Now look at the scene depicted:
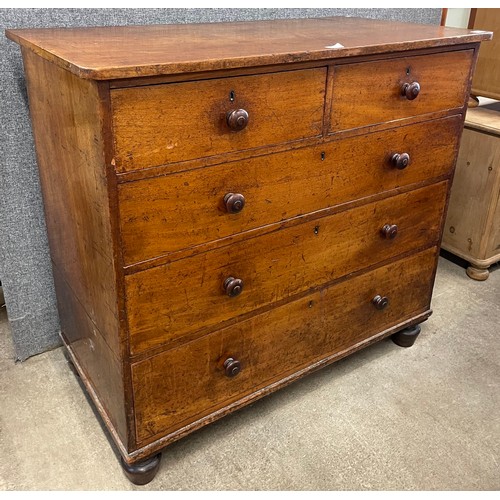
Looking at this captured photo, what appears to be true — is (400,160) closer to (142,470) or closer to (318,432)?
(318,432)

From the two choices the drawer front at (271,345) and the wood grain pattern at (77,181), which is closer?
the wood grain pattern at (77,181)

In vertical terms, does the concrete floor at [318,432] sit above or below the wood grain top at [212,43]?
below

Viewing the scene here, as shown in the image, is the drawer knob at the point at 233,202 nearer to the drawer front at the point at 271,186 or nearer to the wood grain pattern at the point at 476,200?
the drawer front at the point at 271,186

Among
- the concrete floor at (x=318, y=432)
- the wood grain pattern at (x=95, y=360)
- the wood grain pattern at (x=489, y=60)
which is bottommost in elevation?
the concrete floor at (x=318, y=432)

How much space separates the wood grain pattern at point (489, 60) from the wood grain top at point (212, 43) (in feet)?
2.26

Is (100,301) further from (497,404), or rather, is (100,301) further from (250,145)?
(497,404)

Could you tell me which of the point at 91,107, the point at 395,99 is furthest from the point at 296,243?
the point at 91,107

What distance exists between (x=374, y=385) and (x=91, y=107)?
42.4 inches

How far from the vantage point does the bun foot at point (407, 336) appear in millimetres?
1718

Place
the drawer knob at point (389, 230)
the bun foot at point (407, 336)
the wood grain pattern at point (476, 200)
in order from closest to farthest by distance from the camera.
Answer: the drawer knob at point (389, 230) → the bun foot at point (407, 336) → the wood grain pattern at point (476, 200)

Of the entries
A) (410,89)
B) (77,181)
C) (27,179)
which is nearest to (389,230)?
(410,89)

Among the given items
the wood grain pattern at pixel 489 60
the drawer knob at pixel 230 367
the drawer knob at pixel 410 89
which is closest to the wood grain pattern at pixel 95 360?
the drawer knob at pixel 230 367

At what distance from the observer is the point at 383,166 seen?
1343 millimetres

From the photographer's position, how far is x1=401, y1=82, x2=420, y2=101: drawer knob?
126 centimetres
